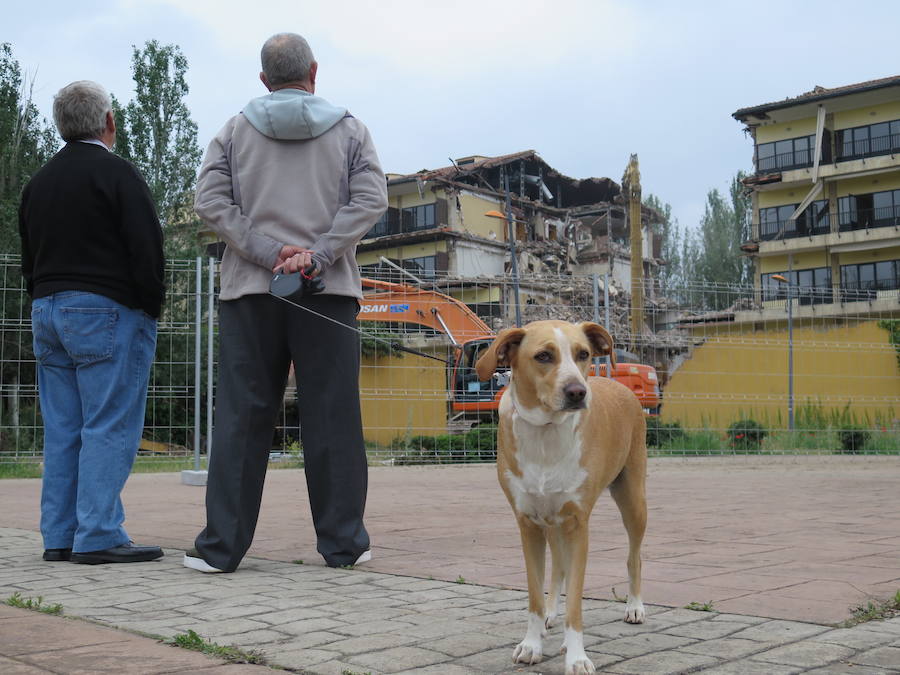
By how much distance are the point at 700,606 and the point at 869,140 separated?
50521mm

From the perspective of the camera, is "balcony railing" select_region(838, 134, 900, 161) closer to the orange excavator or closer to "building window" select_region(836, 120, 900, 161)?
"building window" select_region(836, 120, 900, 161)

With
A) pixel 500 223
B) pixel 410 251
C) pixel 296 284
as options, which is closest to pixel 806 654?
pixel 296 284

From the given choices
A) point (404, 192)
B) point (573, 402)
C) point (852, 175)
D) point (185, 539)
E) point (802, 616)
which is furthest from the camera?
point (404, 192)

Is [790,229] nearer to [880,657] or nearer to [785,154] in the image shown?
[785,154]

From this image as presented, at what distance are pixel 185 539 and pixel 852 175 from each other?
1923 inches

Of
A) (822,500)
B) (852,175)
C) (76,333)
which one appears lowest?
(822,500)

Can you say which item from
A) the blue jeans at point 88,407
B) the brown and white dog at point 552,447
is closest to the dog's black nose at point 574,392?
the brown and white dog at point 552,447

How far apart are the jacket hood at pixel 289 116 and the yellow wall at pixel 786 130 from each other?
50.0 metres

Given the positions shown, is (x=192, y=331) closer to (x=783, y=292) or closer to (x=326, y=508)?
(x=326, y=508)

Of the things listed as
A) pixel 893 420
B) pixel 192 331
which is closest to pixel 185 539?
pixel 192 331

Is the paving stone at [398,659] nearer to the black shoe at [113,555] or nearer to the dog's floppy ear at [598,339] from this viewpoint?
the dog's floppy ear at [598,339]

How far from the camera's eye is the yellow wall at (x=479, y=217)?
5150 centimetres

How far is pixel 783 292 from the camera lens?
592 inches

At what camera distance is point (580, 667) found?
2.63 meters
